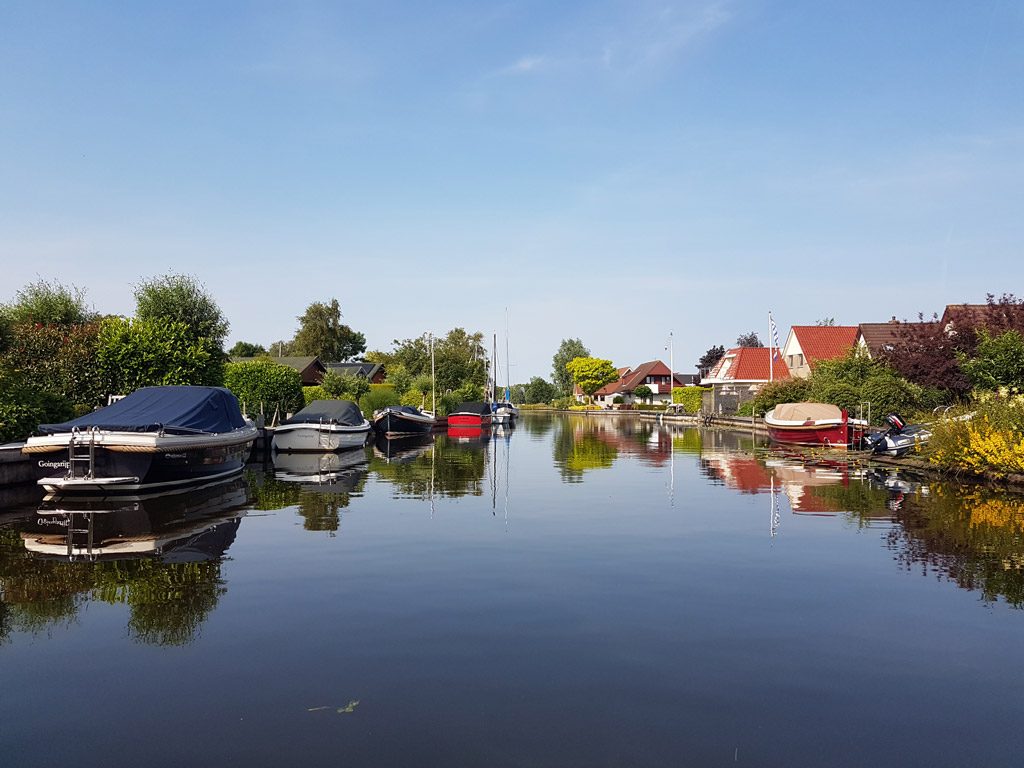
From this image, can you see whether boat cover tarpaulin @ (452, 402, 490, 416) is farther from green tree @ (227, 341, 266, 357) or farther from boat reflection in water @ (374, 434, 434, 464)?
green tree @ (227, 341, 266, 357)

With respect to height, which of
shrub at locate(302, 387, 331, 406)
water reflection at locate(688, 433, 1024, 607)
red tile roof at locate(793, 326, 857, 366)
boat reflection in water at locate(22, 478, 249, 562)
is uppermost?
red tile roof at locate(793, 326, 857, 366)

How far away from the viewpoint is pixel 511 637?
356 inches

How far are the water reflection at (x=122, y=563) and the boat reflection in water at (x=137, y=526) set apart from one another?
20mm

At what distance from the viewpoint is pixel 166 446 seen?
20.7 meters

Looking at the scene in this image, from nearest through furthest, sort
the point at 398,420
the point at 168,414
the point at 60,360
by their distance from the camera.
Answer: the point at 168,414
the point at 60,360
the point at 398,420

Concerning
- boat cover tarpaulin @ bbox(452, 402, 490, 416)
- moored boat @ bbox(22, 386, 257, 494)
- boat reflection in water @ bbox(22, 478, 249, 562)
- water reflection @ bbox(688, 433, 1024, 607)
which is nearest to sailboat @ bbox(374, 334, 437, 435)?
boat cover tarpaulin @ bbox(452, 402, 490, 416)

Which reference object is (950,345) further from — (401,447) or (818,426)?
(401,447)

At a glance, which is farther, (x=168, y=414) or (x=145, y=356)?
(x=145, y=356)

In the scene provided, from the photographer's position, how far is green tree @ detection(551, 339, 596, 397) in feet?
567

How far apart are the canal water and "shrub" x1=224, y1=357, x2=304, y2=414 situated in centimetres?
2619

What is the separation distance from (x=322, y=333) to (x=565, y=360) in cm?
7245

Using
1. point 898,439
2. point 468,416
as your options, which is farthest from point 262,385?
point 898,439

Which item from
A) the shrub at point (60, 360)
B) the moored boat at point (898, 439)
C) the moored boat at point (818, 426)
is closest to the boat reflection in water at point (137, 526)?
the shrub at point (60, 360)

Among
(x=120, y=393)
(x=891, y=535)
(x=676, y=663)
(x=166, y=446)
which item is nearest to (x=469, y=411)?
(x=120, y=393)
